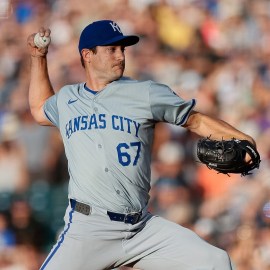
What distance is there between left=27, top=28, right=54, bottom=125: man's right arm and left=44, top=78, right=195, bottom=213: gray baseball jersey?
21.9 inches

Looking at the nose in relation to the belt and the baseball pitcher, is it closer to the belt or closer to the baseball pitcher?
the baseball pitcher

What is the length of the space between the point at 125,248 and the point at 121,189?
0.35 meters

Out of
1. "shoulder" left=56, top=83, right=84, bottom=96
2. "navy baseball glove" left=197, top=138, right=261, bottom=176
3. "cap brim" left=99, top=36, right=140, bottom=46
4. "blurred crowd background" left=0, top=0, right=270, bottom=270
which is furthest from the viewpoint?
"blurred crowd background" left=0, top=0, right=270, bottom=270

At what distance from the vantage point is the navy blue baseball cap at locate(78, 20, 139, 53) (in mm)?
4715

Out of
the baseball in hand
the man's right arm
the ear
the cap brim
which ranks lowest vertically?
the man's right arm

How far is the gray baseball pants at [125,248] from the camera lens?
438 centimetres

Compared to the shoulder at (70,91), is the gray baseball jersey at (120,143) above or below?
below

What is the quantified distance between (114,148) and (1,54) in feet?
14.8

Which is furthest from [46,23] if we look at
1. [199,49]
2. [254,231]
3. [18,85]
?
[254,231]

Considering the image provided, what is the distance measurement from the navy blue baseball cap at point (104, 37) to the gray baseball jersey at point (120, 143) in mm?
287

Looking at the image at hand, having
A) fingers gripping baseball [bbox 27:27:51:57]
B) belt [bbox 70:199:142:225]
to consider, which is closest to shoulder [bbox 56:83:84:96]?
fingers gripping baseball [bbox 27:27:51:57]

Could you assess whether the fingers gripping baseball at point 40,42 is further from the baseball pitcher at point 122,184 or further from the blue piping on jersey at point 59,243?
the blue piping on jersey at point 59,243

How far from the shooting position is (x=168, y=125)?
27.0 ft

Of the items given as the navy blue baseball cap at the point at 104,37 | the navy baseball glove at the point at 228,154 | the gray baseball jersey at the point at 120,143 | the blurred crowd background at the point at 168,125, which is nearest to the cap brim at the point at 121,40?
the navy blue baseball cap at the point at 104,37
